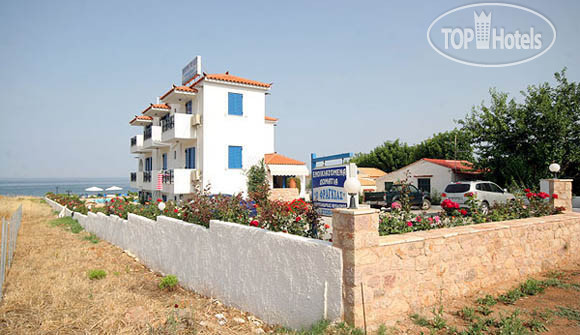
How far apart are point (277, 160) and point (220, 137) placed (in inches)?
164

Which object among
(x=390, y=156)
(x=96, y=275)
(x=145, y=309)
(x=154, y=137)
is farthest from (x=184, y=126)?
(x=390, y=156)

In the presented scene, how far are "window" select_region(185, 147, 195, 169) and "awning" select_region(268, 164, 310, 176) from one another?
5227 mm

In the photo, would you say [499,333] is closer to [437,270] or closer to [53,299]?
[437,270]

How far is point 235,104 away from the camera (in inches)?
925

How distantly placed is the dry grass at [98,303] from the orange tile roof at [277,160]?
1331 centimetres

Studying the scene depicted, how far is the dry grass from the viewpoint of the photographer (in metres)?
5.40

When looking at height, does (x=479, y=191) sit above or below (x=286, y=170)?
below

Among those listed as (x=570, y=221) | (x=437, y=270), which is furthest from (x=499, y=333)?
(x=570, y=221)

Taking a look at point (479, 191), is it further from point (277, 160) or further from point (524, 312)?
point (524, 312)

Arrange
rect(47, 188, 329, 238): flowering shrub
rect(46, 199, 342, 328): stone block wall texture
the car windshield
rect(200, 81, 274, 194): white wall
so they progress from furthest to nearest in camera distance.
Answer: rect(200, 81, 274, 194): white wall, the car windshield, rect(47, 188, 329, 238): flowering shrub, rect(46, 199, 342, 328): stone block wall texture

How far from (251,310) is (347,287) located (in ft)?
8.65

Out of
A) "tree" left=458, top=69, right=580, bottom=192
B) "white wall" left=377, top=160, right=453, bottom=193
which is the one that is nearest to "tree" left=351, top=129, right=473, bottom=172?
"white wall" left=377, top=160, right=453, bottom=193

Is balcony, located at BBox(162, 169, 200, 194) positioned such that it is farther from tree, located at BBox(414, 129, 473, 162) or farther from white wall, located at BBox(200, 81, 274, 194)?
tree, located at BBox(414, 129, 473, 162)

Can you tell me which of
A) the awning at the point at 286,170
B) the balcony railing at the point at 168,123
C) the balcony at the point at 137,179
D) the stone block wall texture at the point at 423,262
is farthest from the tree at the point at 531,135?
the balcony at the point at 137,179
